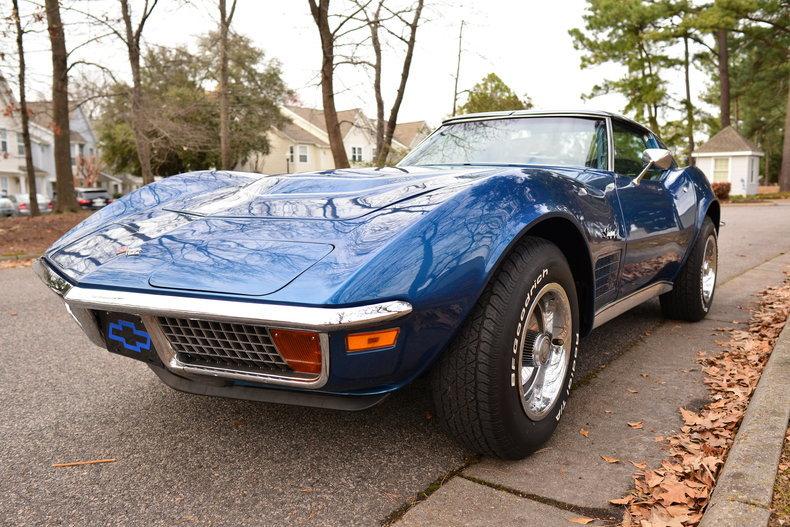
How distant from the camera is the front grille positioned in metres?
1.86

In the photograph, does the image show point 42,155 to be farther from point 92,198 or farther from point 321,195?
point 321,195

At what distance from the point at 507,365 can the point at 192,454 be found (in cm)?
119

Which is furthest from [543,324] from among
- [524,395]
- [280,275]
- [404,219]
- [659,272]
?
[659,272]

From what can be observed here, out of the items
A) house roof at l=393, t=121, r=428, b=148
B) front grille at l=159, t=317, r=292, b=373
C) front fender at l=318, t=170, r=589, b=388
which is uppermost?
house roof at l=393, t=121, r=428, b=148

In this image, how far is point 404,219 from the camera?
6.56 feet

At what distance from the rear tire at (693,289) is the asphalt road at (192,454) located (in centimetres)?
110

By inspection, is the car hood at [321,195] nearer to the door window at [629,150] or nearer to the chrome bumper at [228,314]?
the chrome bumper at [228,314]

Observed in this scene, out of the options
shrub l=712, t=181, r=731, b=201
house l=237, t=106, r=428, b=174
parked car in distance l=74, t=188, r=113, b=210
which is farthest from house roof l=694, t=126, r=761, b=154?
parked car in distance l=74, t=188, r=113, b=210

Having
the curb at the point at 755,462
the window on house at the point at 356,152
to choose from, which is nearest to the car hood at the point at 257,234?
the curb at the point at 755,462

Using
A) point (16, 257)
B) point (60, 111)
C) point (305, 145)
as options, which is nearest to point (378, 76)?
point (60, 111)

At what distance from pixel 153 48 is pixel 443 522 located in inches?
720

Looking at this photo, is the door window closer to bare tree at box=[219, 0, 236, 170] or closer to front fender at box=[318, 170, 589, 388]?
front fender at box=[318, 170, 589, 388]

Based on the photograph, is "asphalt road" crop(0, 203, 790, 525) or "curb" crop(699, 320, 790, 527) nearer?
"curb" crop(699, 320, 790, 527)

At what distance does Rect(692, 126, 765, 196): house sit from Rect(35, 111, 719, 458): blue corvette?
34772 mm
